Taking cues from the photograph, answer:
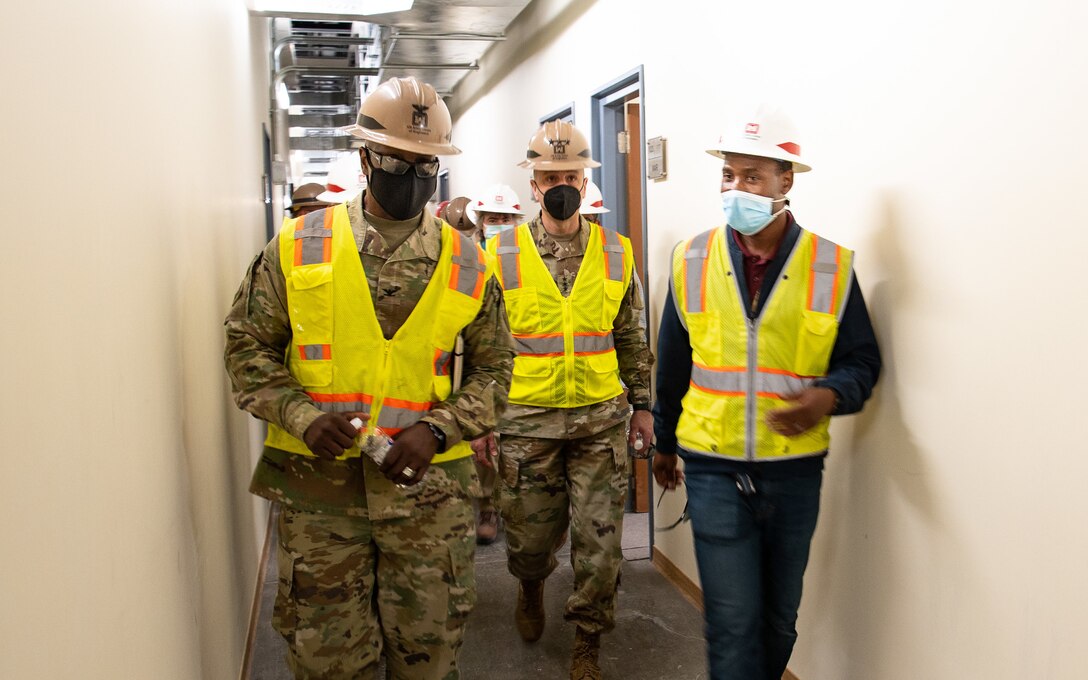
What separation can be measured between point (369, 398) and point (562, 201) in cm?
149

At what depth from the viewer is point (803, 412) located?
228 centimetres

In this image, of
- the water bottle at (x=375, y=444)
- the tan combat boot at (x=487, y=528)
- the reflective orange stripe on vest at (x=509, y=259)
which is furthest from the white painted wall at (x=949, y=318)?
the tan combat boot at (x=487, y=528)

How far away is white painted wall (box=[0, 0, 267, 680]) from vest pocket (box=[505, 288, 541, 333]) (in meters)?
1.14

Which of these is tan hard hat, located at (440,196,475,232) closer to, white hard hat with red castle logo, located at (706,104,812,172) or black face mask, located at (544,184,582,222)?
black face mask, located at (544,184,582,222)

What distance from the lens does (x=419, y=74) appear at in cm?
978

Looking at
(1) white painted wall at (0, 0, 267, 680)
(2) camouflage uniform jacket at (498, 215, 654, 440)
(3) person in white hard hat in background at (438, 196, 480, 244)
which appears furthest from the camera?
(3) person in white hard hat in background at (438, 196, 480, 244)

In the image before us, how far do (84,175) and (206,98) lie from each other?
1.77 m

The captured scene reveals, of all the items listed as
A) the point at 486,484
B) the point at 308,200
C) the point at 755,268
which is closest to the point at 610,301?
the point at 755,268

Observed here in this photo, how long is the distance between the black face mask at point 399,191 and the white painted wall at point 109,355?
1.58 ft

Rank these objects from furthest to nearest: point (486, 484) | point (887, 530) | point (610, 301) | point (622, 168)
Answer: point (622, 168) → point (486, 484) → point (610, 301) → point (887, 530)

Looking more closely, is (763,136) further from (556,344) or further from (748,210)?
(556,344)

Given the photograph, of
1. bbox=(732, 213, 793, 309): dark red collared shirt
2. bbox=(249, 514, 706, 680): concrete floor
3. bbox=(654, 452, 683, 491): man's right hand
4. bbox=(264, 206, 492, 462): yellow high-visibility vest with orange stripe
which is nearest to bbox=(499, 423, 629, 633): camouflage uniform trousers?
bbox=(249, 514, 706, 680): concrete floor

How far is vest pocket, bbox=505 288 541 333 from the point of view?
3537mm

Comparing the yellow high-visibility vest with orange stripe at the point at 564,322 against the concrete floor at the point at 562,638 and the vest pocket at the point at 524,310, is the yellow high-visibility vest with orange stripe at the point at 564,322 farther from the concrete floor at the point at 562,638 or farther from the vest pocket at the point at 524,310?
the concrete floor at the point at 562,638
